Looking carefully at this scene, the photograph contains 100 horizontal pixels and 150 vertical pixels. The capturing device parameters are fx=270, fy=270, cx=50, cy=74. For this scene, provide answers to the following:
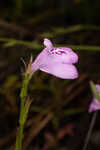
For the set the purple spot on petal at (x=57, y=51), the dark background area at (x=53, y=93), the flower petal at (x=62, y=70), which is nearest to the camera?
the flower petal at (x=62, y=70)

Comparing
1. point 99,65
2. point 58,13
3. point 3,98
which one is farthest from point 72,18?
point 3,98

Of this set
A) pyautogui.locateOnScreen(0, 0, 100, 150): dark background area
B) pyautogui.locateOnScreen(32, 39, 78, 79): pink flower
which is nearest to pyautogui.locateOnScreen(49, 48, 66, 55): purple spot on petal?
pyautogui.locateOnScreen(32, 39, 78, 79): pink flower

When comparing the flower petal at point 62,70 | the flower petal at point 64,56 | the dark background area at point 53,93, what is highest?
the flower petal at point 64,56

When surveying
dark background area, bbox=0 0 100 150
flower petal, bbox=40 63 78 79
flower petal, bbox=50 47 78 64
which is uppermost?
flower petal, bbox=50 47 78 64

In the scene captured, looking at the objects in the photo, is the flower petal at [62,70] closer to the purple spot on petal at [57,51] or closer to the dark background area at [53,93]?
the purple spot on petal at [57,51]

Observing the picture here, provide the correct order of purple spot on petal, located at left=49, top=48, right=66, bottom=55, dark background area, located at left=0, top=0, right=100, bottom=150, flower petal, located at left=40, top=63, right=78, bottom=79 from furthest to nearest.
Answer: dark background area, located at left=0, top=0, right=100, bottom=150
purple spot on petal, located at left=49, top=48, right=66, bottom=55
flower petal, located at left=40, top=63, right=78, bottom=79

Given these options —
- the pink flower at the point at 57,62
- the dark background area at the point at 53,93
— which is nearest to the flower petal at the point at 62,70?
the pink flower at the point at 57,62

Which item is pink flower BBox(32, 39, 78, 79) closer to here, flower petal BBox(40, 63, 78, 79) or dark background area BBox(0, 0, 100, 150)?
flower petal BBox(40, 63, 78, 79)

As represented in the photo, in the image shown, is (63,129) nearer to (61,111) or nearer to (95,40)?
(61,111)
